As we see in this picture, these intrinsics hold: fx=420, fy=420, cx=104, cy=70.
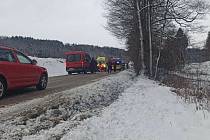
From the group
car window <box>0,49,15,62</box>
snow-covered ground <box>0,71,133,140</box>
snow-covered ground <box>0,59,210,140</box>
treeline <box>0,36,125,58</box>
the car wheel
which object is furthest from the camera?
treeline <box>0,36,125,58</box>

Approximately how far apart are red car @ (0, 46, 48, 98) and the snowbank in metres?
3.57

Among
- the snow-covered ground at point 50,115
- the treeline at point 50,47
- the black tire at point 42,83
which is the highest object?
the treeline at point 50,47

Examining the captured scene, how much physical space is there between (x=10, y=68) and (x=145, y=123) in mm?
5739

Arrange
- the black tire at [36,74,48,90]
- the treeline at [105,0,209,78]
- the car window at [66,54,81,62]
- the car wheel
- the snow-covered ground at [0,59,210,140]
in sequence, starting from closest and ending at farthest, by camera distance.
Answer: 1. the snow-covered ground at [0,59,210,140]
2. the car wheel
3. the black tire at [36,74,48,90]
4. the treeline at [105,0,209,78]
5. the car window at [66,54,81,62]

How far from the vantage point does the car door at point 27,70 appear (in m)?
14.4

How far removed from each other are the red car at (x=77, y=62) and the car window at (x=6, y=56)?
2308 centimetres

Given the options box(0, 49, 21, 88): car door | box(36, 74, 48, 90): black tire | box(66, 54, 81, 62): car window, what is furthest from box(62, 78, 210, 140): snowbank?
box(66, 54, 81, 62): car window

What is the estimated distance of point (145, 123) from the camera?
951 centimetres

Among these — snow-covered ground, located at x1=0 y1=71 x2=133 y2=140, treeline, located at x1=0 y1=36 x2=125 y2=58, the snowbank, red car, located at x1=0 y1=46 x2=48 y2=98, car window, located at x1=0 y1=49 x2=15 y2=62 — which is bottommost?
the snowbank

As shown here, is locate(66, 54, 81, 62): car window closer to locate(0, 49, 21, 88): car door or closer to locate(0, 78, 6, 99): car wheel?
locate(0, 49, 21, 88): car door

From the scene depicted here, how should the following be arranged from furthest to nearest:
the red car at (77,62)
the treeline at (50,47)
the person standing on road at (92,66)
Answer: the treeline at (50,47) < the person standing on road at (92,66) < the red car at (77,62)

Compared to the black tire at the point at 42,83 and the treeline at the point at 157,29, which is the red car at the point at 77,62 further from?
the black tire at the point at 42,83

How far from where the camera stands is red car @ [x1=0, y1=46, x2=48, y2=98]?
43.2ft

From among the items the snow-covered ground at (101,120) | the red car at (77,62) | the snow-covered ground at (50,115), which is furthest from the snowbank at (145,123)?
the red car at (77,62)
